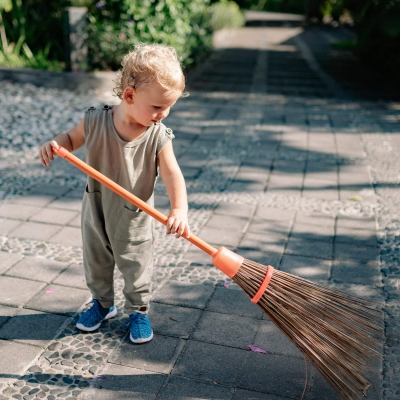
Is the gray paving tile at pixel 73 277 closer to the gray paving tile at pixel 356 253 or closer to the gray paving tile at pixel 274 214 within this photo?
the gray paving tile at pixel 274 214

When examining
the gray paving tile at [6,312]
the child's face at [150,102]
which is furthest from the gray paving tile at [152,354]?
the child's face at [150,102]

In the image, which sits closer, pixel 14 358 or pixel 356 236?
pixel 14 358

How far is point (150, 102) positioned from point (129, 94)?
10 centimetres

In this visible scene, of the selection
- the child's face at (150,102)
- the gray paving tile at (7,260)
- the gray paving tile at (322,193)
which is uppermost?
the child's face at (150,102)

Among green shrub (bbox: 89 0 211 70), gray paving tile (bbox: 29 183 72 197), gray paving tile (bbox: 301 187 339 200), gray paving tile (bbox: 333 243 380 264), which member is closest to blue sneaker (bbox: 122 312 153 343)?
gray paving tile (bbox: 333 243 380 264)

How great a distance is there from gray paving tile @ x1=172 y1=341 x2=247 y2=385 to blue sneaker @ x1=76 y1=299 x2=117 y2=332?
46 centimetres

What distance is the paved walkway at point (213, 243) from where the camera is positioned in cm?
229

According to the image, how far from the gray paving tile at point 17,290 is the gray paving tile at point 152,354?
2.19 feet

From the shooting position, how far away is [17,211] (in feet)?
12.8

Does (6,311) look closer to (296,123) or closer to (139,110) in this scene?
(139,110)

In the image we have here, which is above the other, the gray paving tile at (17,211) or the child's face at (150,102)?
the child's face at (150,102)

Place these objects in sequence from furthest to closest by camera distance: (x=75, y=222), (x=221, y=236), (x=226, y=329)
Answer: (x=75, y=222) → (x=221, y=236) → (x=226, y=329)

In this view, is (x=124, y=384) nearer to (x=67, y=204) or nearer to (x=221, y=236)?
(x=221, y=236)

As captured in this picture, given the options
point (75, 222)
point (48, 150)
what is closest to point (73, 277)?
point (75, 222)
